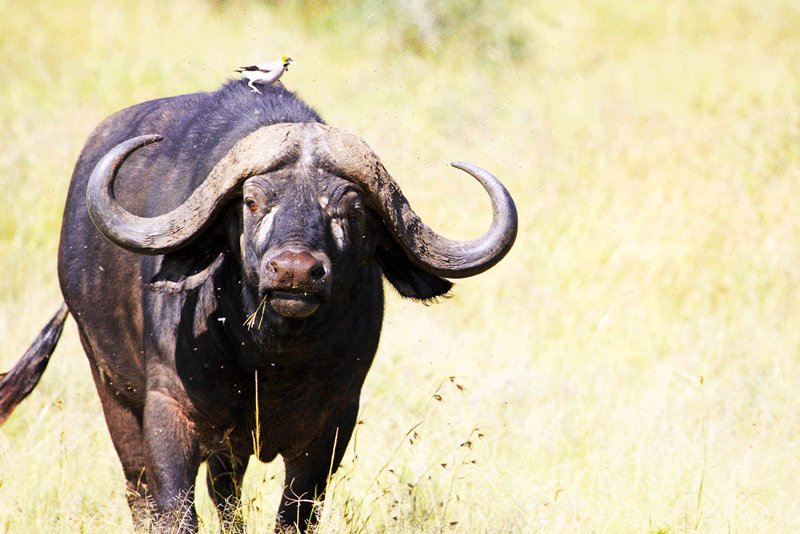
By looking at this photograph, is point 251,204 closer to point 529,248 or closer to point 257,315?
point 257,315

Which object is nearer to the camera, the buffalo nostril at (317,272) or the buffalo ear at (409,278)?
the buffalo nostril at (317,272)

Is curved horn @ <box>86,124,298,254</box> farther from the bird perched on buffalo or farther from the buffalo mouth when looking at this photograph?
the bird perched on buffalo

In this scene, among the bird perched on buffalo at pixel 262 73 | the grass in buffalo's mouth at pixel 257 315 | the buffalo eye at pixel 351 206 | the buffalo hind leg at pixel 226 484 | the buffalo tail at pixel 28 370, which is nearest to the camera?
the grass in buffalo's mouth at pixel 257 315

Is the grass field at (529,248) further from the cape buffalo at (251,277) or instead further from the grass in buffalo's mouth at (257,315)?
the grass in buffalo's mouth at (257,315)

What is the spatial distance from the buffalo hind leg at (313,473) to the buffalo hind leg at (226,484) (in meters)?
0.19

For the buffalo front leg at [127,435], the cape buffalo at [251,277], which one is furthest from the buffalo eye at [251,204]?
the buffalo front leg at [127,435]

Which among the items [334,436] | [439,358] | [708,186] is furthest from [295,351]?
[708,186]

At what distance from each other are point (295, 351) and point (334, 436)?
0.62 meters

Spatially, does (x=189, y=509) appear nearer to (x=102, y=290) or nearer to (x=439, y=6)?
(x=102, y=290)

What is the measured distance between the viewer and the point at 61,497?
5.08m

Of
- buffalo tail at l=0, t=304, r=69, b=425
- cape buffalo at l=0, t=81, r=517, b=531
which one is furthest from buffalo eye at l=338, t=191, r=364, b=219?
buffalo tail at l=0, t=304, r=69, b=425

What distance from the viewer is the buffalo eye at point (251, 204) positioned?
12.9 feet

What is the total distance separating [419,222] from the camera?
4285 millimetres

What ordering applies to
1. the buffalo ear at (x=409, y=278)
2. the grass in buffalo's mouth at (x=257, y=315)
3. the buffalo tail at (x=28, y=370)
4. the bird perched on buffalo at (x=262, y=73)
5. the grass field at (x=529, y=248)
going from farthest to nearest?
1. the buffalo tail at (x=28, y=370)
2. the grass field at (x=529, y=248)
3. the bird perched on buffalo at (x=262, y=73)
4. the buffalo ear at (x=409, y=278)
5. the grass in buffalo's mouth at (x=257, y=315)
